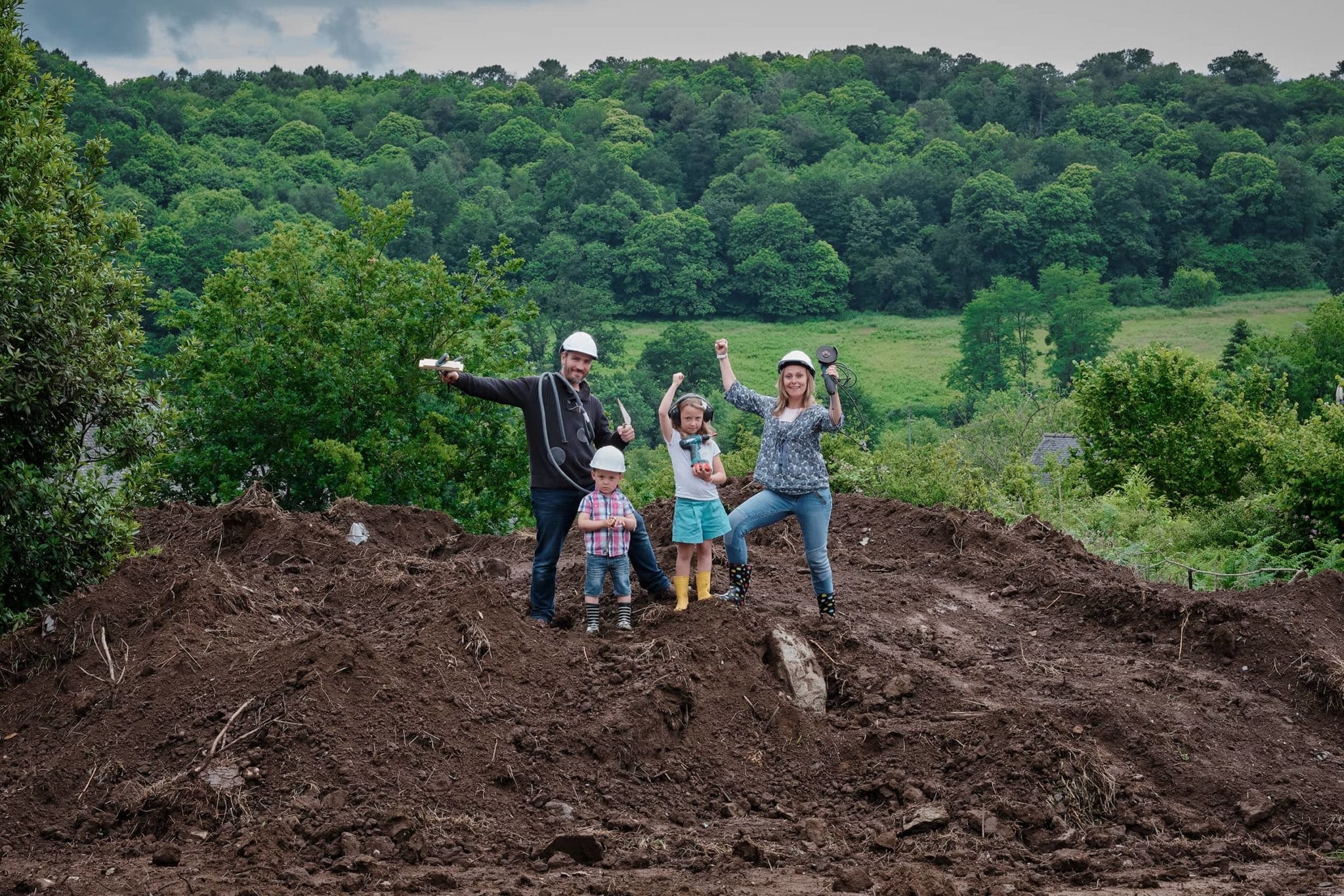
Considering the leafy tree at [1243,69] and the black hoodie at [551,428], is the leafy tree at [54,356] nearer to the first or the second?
the black hoodie at [551,428]

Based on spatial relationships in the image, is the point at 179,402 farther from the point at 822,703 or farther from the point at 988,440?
the point at 988,440

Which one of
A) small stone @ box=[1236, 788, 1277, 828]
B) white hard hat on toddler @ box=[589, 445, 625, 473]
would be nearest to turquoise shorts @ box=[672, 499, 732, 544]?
white hard hat on toddler @ box=[589, 445, 625, 473]

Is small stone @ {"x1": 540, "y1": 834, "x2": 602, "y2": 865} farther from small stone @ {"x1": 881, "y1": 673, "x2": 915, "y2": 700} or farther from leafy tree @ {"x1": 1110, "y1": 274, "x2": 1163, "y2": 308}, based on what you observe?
leafy tree @ {"x1": 1110, "y1": 274, "x2": 1163, "y2": 308}

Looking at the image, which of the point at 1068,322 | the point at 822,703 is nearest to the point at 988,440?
the point at 1068,322

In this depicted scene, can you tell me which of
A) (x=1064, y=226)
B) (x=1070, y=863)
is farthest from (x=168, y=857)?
(x=1064, y=226)

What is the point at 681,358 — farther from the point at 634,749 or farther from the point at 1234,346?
the point at 634,749

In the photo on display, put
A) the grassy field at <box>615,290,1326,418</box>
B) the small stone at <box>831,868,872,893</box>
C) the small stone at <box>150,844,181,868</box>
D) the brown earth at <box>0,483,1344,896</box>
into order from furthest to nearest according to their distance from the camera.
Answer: the grassy field at <box>615,290,1326,418</box> < the brown earth at <box>0,483,1344,896</box> < the small stone at <box>150,844,181,868</box> < the small stone at <box>831,868,872,893</box>

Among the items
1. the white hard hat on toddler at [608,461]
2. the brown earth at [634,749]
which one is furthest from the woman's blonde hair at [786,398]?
the brown earth at [634,749]

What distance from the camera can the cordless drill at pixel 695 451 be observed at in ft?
27.1

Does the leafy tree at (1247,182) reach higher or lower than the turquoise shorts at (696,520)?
higher

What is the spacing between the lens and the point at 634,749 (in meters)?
7.06

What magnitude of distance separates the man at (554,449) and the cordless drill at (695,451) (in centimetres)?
39

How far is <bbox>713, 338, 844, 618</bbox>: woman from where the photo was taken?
848cm

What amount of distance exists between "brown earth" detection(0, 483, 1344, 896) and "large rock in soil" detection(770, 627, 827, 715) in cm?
11
